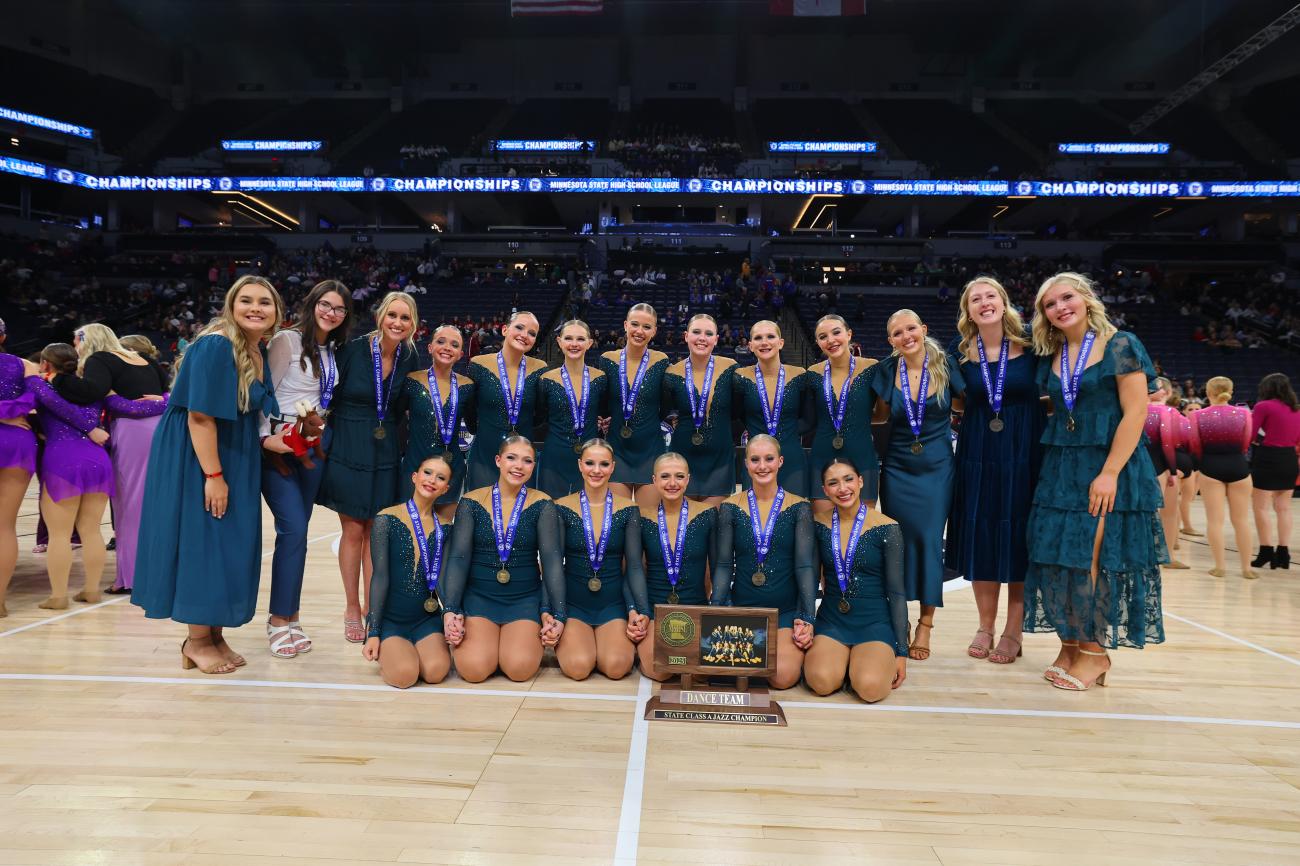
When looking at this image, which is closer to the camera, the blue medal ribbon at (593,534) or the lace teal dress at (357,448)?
the blue medal ribbon at (593,534)

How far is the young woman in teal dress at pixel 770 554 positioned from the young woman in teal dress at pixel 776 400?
45 centimetres

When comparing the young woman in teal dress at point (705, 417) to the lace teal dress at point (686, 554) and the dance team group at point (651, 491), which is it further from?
the lace teal dress at point (686, 554)

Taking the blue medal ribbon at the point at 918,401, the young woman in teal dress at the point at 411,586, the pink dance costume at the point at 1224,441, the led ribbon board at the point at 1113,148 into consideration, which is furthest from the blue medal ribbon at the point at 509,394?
the led ribbon board at the point at 1113,148

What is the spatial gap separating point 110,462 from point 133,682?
82.9 inches

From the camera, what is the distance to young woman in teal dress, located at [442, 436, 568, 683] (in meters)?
3.49

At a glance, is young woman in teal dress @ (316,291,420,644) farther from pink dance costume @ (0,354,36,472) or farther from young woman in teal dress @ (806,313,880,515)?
young woman in teal dress @ (806,313,880,515)

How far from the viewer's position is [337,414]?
3.97 meters

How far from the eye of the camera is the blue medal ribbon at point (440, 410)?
4035mm

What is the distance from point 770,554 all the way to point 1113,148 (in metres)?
32.7

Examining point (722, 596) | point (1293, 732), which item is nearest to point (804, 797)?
point (722, 596)

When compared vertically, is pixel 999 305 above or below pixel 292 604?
above

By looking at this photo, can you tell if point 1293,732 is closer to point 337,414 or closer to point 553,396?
point 553,396

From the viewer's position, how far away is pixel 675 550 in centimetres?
362

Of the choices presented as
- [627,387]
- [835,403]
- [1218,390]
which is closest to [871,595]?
[835,403]
